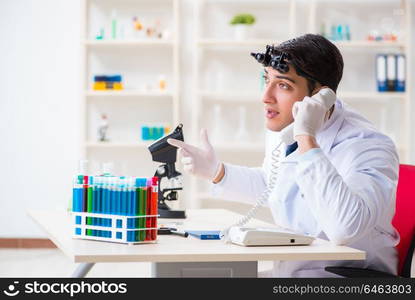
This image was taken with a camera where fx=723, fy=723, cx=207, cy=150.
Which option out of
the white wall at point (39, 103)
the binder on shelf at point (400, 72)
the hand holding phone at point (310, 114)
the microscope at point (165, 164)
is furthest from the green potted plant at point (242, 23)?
the hand holding phone at point (310, 114)

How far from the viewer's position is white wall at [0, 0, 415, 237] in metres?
5.93

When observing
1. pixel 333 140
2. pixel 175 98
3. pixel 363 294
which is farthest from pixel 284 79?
pixel 175 98

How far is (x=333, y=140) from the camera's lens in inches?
85.3

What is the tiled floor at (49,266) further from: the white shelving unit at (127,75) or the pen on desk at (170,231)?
the pen on desk at (170,231)

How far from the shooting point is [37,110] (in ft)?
19.5

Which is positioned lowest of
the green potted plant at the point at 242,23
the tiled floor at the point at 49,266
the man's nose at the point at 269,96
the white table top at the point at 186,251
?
the tiled floor at the point at 49,266

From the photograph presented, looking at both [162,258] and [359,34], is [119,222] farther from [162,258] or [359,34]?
[359,34]

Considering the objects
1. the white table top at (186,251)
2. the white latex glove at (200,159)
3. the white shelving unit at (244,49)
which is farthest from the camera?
the white shelving unit at (244,49)

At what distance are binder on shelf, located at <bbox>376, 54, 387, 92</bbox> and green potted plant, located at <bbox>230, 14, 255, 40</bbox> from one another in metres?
1.04

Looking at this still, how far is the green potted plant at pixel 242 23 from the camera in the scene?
5.68 meters

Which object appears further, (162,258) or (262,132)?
(262,132)

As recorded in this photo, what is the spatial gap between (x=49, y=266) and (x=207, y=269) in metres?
3.38

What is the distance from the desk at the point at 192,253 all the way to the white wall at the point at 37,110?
3.85 metres

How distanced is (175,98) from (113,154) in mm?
744
